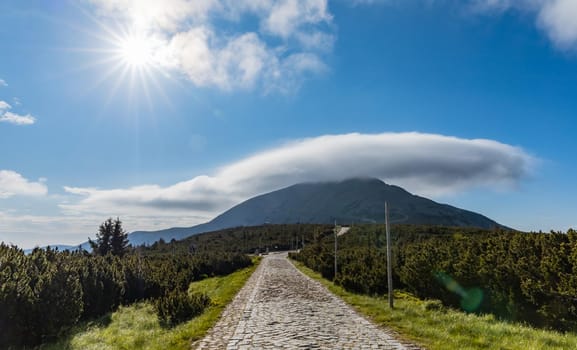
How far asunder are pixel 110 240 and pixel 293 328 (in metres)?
48.3

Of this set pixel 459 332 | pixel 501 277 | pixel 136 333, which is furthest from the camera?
pixel 501 277

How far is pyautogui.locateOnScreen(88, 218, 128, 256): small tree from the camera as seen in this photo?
50.4 m

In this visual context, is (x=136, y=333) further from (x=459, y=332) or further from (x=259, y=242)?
(x=259, y=242)

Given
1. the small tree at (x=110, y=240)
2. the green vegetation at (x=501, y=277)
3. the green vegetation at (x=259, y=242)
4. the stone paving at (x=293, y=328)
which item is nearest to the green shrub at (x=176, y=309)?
the stone paving at (x=293, y=328)

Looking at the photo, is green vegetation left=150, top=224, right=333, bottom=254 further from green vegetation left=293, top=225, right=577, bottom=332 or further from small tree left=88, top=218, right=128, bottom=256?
green vegetation left=293, top=225, right=577, bottom=332

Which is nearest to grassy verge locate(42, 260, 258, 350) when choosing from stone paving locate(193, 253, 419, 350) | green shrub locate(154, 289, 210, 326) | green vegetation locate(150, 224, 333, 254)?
green shrub locate(154, 289, 210, 326)

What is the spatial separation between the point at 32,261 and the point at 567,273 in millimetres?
16129

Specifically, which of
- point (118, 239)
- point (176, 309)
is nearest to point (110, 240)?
point (118, 239)

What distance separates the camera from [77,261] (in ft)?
50.3

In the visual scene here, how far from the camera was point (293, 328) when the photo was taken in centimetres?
990

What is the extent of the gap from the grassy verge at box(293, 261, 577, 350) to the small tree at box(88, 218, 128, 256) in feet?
152

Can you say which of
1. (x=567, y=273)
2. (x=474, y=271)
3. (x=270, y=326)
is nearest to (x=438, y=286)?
(x=474, y=271)

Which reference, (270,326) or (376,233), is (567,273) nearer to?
(270,326)

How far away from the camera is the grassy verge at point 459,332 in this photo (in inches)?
327
